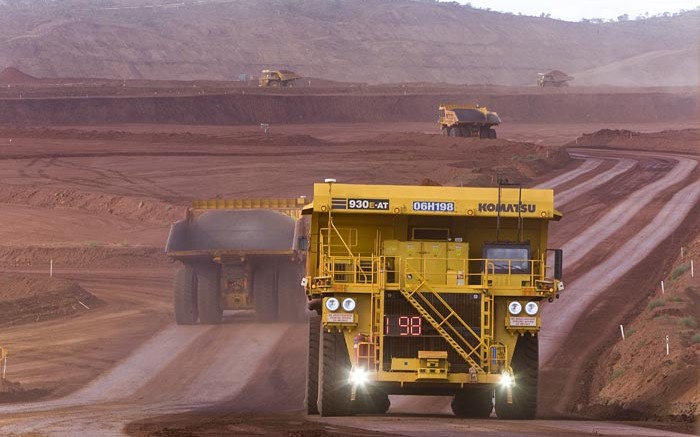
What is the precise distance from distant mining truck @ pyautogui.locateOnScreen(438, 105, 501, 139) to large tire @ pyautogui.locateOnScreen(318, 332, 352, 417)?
63.9 m

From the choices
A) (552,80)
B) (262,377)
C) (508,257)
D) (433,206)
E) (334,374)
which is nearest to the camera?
(334,374)

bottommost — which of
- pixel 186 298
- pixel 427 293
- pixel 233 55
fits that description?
pixel 427 293

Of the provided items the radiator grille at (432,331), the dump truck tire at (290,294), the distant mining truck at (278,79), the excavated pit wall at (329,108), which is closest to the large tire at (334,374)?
the radiator grille at (432,331)

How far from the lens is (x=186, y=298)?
105ft

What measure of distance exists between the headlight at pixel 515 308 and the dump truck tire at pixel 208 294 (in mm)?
14852

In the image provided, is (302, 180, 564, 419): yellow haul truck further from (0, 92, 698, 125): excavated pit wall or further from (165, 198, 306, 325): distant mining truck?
(0, 92, 698, 125): excavated pit wall

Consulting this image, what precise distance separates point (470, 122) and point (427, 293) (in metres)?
63.9

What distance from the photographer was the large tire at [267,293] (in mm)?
32000

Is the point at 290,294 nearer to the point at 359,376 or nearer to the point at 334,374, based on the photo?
the point at 334,374

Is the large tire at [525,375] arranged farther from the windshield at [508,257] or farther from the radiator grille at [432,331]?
the windshield at [508,257]

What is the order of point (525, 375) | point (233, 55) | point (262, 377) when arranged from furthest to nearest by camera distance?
point (233, 55) < point (262, 377) < point (525, 375)

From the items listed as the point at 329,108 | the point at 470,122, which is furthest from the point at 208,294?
the point at 329,108

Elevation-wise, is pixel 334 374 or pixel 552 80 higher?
pixel 552 80

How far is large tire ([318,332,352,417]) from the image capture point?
18312 mm
